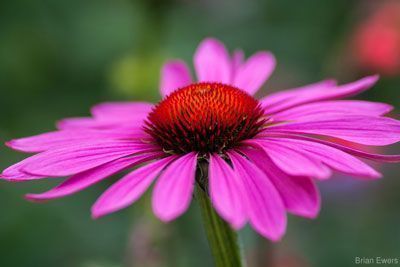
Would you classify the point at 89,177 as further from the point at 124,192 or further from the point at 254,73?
the point at 254,73

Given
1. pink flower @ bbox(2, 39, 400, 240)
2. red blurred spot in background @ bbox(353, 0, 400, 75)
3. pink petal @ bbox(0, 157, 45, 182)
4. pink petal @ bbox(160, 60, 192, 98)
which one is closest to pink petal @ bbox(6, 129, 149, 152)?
pink flower @ bbox(2, 39, 400, 240)

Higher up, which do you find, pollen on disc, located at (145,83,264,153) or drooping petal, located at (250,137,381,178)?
pollen on disc, located at (145,83,264,153)

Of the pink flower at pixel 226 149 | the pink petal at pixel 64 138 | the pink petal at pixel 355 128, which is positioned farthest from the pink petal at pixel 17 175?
the pink petal at pixel 355 128

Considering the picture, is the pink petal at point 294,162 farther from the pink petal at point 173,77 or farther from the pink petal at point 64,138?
the pink petal at point 173,77

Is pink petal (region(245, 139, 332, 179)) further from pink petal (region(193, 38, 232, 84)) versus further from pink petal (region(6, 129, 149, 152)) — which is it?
pink petal (region(193, 38, 232, 84))

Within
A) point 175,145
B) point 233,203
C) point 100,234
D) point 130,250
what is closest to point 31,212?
point 100,234
